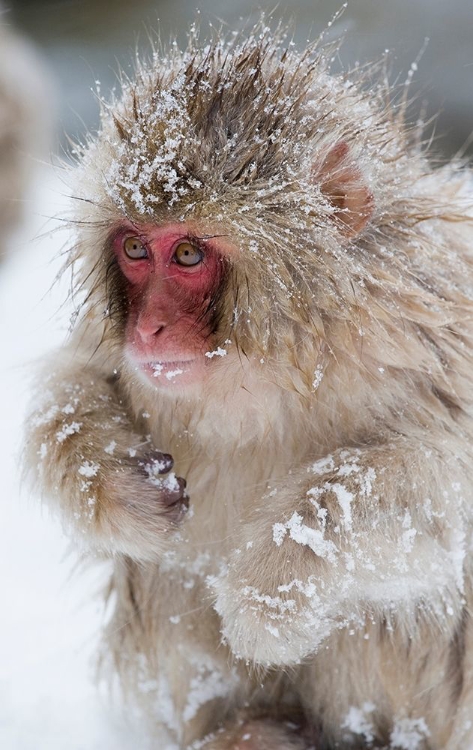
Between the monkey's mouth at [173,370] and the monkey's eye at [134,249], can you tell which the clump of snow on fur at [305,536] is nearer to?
the monkey's mouth at [173,370]

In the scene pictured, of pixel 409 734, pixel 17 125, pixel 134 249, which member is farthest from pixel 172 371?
pixel 17 125

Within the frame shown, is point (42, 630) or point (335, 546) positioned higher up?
point (335, 546)

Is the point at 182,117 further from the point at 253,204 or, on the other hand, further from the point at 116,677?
the point at 116,677

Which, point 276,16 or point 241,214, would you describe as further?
point 276,16

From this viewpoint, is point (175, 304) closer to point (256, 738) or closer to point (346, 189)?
point (346, 189)

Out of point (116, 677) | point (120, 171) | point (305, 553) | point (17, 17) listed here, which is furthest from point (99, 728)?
point (17, 17)

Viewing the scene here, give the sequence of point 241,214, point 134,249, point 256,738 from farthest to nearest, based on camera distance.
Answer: point 256,738
point 134,249
point 241,214
